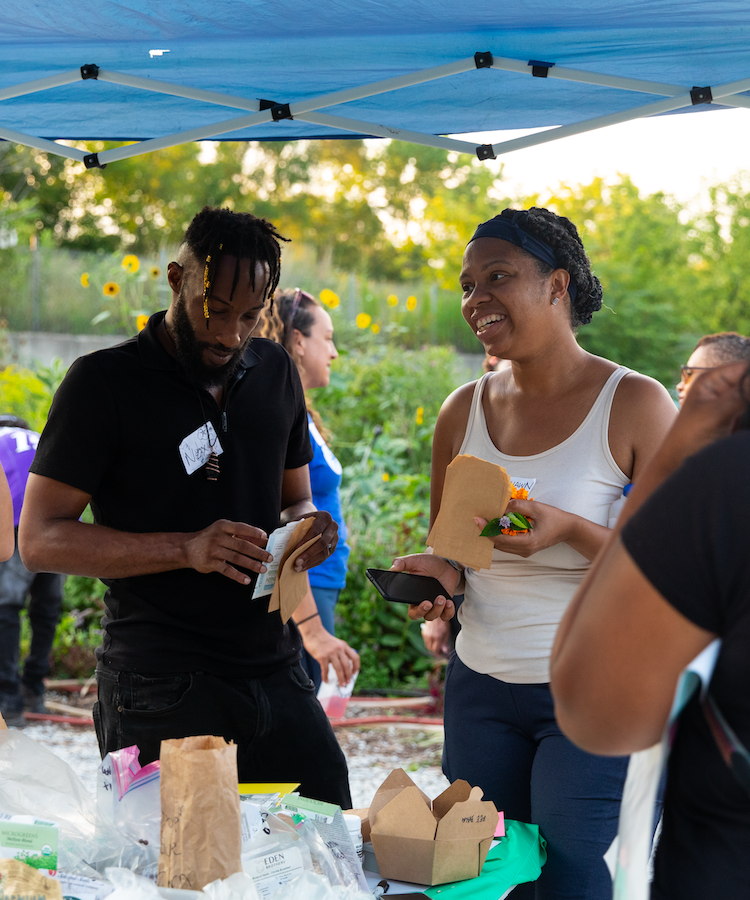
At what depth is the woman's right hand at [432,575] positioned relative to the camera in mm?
1954

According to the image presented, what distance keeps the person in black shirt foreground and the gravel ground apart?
323cm

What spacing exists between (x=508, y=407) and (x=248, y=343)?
69 centimetres

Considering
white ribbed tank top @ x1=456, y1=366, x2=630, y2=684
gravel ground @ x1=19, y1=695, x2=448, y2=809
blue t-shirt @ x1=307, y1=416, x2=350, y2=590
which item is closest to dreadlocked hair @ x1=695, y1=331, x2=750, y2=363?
blue t-shirt @ x1=307, y1=416, x2=350, y2=590

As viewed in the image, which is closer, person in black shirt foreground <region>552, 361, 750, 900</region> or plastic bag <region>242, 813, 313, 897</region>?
person in black shirt foreground <region>552, 361, 750, 900</region>

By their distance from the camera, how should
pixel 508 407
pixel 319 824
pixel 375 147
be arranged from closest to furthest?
pixel 319 824 < pixel 508 407 < pixel 375 147

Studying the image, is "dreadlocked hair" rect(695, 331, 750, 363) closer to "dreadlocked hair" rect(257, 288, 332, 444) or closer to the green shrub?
"dreadlocked hair" rect(257, 288, 332, 444)

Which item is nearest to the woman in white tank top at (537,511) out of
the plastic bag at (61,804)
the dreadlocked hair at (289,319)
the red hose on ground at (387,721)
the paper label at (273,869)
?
the paper label at (273,869)

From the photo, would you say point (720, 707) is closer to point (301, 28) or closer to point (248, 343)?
point (248, 343)

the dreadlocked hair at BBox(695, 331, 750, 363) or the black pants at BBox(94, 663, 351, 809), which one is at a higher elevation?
the dreadlocked hair at BBox(695, 331, 750, 363)

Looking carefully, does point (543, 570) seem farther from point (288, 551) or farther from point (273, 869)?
point (273, 869)

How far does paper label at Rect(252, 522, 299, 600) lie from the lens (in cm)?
190

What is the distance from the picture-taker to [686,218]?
1259cm

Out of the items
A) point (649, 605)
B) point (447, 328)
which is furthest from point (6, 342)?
point (649, 605)

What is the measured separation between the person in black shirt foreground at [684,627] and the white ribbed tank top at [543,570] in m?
0.85
